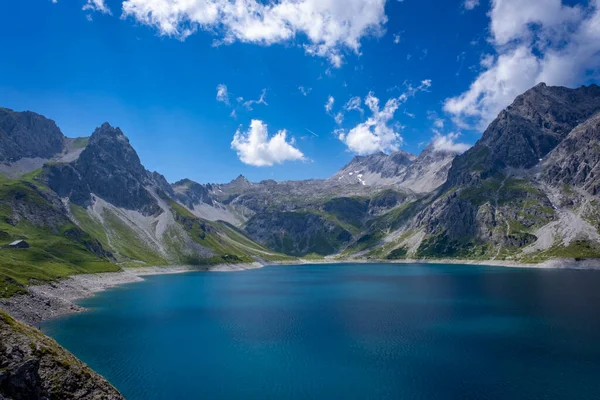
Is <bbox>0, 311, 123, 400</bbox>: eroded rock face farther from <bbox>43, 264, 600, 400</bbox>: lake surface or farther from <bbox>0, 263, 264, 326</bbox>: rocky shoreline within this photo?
<bbox>0, 263, 264, 326</bbox>: rocky shoreline

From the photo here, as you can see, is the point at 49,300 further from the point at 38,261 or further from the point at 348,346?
the point at 348,346

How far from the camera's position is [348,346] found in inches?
2687

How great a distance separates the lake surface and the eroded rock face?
16.0 metres

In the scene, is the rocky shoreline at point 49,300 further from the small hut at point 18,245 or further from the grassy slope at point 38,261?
the small hut at point 18,245

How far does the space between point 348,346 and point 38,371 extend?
1932 inches

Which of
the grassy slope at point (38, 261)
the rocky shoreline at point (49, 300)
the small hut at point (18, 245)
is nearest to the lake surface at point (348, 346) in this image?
the rocky shoreline at point (49, 300)

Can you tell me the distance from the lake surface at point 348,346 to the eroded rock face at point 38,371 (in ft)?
52.6

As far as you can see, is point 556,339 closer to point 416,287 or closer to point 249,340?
point 249,340

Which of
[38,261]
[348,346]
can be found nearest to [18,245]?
[38,261]

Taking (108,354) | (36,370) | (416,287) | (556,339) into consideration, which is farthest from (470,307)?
(36,370)

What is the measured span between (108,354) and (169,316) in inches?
1437

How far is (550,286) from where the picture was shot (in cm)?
14062

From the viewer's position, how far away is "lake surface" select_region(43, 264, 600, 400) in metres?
49.1

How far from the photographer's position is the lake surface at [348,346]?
4906 centimetres
